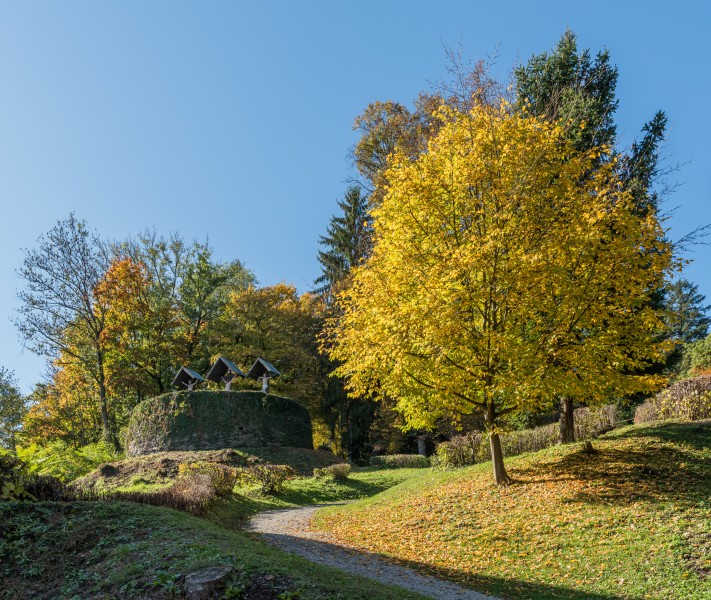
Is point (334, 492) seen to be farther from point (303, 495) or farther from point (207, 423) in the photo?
point (207, 423)

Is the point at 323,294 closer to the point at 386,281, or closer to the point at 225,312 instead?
the point at 225,312

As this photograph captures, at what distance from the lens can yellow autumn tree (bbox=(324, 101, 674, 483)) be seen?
10625mm

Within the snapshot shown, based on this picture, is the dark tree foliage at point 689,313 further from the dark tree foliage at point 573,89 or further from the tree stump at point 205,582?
the tree stump at point 205,582

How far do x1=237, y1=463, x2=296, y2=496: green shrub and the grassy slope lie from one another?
11.3 feet

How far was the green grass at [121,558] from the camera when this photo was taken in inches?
195

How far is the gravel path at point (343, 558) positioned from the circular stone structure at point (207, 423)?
12839 mm

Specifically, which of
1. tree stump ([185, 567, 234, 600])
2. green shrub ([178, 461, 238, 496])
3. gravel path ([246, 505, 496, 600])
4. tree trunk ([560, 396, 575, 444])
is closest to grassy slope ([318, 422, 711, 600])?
gravel path ([246, 505, 496, 600])

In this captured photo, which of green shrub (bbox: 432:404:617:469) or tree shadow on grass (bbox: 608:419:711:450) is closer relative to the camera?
tree shadow on grass (bbox: 608:419:711:450)

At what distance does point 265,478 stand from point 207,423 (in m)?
8.72

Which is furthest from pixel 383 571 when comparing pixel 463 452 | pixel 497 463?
pixel 463 452

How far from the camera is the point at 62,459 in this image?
507 inches

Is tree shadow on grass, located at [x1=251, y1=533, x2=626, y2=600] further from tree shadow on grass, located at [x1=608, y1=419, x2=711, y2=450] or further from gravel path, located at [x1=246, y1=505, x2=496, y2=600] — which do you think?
tree shadow on grass, located at [x1=608, y1=419, x2=711, y2=450]

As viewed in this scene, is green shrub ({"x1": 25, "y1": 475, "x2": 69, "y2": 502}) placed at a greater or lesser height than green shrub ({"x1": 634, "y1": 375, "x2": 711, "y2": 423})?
lesser

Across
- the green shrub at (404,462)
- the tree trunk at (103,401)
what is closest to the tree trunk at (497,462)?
the green shrub at (404,462)
